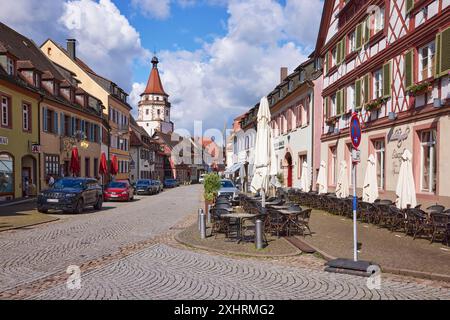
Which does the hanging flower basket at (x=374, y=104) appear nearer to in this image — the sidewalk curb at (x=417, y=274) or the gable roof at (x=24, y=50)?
the sidewalk curb at (x=417, y=274)

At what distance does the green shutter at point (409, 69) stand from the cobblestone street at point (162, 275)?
8.69m

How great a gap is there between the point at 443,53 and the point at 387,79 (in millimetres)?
3902

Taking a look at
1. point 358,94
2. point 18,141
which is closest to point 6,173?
point 18,141

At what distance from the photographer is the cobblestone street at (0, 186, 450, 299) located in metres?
6.30

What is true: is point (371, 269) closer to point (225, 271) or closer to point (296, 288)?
point (296, 288)

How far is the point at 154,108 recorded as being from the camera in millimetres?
109125

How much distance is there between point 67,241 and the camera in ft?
36.7

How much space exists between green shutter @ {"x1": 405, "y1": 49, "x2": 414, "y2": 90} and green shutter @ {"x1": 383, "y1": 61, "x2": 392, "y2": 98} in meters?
1.31

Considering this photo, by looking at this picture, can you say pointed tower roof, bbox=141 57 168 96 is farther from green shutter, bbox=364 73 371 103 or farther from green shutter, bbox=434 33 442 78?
green shutter, bbox=434 33 442 78

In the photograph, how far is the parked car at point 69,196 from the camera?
18.1m

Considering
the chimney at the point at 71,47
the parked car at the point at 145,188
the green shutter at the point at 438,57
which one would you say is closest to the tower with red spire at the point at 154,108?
the chimney at the point at 71,47

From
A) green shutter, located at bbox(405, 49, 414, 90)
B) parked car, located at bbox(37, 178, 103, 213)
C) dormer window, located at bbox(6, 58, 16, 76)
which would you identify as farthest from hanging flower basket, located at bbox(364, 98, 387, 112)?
dormer window, located at bbox(6, 58, 16, 76)

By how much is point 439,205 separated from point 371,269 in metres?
5.98
